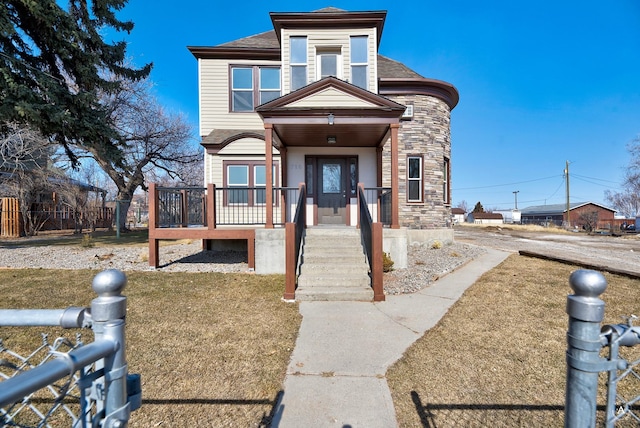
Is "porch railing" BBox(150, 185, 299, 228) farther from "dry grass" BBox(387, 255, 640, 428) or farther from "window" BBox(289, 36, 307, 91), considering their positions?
"dry grass" BBox(387, 255, 640, 428)

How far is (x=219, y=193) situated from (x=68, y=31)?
743 centimetres

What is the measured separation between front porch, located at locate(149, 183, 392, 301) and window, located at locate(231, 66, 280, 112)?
11.0 ft

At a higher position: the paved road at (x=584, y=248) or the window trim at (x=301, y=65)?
the window trim at (x=301, y=65)

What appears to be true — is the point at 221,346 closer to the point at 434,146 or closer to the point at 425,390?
the point at 425,390

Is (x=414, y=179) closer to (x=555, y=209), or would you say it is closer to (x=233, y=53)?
(x=233, y=53)

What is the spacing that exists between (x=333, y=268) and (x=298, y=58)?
7062 millimetres

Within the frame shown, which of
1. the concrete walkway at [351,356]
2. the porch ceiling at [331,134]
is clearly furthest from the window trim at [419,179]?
the concrete walkway at [351,356]

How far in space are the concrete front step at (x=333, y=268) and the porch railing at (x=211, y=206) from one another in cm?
169

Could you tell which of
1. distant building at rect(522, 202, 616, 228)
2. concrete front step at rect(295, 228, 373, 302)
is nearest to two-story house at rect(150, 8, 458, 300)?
concrete front step at rect(295, 228, 373, 302)

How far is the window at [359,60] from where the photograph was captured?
9.66 meters

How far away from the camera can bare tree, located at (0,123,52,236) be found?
12.7 m

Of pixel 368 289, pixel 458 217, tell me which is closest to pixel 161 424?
pixel 368 289

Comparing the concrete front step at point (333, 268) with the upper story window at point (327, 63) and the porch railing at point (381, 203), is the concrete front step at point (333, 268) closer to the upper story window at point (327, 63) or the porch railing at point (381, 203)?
the porch railing at point (381, 203)

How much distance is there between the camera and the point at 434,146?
1166 centimetres
